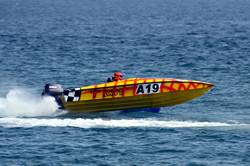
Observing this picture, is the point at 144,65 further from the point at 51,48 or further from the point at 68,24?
the point at 68,24

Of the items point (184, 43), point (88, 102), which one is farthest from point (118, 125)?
point (184, 43)

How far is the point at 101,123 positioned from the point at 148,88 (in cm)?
284

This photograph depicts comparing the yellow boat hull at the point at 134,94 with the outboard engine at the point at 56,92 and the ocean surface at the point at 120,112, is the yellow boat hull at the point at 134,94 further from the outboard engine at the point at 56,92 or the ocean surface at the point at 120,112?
the ocean surface at the point at 120,112

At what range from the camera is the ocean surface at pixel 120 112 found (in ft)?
100.0

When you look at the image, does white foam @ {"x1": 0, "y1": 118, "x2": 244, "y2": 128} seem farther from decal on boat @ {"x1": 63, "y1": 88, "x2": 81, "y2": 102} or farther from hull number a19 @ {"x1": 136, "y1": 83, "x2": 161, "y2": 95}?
hull number a19 @ {"x1": 136, "y1": 83, "x2": 161, "y2": 95}

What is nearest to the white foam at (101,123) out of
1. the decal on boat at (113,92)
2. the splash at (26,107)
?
the splash at (26,107)

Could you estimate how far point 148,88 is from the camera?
35.8m

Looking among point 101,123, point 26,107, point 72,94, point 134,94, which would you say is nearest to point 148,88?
point 134,94

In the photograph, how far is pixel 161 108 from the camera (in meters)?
38.7

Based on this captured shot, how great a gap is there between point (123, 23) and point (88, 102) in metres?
74.4

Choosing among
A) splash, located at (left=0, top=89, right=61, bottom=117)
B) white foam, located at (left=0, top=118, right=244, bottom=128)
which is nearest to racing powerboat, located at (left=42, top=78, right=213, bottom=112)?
splash, located at (left=0, top=89, right=61, bottom=117)

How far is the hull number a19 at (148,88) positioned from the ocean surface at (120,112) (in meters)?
0.95

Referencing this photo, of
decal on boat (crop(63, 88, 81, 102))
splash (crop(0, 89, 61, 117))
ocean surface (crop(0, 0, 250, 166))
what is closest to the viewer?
ocean surface (crop(0, 0, 250, 166))

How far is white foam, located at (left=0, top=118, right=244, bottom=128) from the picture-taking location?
3403 centimetres
